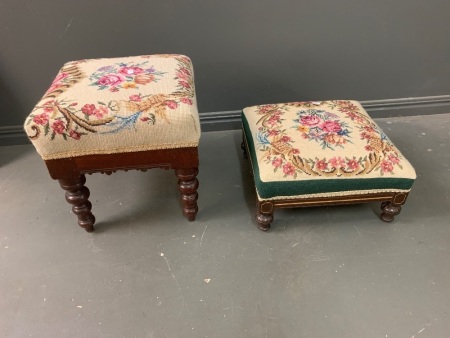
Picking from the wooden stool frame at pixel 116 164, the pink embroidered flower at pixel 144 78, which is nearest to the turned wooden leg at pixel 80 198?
the wooden stool frame at pixel 116 164

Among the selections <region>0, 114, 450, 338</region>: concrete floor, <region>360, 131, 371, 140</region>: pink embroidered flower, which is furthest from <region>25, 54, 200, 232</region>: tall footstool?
<region>360, 131, 371, 140</region>: pink embroidered flower

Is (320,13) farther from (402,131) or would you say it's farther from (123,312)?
(123,312)

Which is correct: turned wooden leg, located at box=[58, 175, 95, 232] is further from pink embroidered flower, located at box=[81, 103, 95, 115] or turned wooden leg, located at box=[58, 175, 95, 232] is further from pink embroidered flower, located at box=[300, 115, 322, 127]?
pink embroidered flower, located at box=[300, 115, 322, 127]

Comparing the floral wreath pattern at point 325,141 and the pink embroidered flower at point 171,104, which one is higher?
the pink embroidered flower at point 171,104

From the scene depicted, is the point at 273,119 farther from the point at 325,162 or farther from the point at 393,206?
the point at 393,206

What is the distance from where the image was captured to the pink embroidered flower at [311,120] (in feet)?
3.47

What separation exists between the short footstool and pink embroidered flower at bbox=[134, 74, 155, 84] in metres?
0.36

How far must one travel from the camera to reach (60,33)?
50.2 inches

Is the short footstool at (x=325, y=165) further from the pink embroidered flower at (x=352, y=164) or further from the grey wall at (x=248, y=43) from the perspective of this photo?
the grey wall at (x=248, y=43)

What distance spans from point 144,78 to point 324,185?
588 millimetres

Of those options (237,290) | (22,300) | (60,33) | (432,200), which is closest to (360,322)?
(237,290)

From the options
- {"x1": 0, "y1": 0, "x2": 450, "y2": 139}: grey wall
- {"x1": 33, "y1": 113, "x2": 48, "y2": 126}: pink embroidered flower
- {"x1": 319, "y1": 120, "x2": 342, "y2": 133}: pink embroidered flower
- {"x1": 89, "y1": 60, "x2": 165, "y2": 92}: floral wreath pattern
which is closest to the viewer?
{"x1": 33, "y1": 113, "x2": 48, "y2": 126}: pink embroidered flower

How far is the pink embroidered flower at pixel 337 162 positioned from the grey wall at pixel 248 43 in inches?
24.5

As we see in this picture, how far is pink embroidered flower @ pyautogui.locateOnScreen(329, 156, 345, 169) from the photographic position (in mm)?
940
